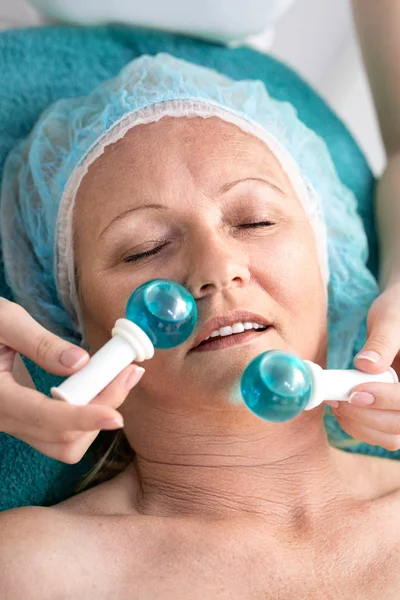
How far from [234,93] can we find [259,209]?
0.33m

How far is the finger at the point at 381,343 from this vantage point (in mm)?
1227

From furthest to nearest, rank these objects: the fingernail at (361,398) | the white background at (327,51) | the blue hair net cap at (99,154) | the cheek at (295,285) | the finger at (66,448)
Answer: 1. the white background at (327,51)
2. the blue hair net cap at (99,154)
3. the cheek at (295,285)
4. the fingernail at (361,398)
5. the finger at (66,448)

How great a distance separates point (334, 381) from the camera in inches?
46.1

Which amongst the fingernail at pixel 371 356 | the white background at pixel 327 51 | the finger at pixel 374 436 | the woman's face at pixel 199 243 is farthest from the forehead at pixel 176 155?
the white background at pixel 327 51

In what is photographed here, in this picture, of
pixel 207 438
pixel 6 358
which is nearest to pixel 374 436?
pixel 207 438

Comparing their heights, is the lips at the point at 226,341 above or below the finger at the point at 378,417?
above

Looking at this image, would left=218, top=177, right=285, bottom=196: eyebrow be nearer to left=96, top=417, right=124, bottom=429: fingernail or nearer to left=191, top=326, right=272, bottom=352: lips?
left=191, top=326, right=272, bottom=352: lips

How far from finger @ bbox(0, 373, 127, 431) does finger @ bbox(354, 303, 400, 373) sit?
1.40 feet

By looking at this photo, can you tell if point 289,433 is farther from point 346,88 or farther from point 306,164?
point 346,88

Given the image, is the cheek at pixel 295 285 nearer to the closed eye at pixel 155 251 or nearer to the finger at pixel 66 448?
the closed eye at pixel 155 251

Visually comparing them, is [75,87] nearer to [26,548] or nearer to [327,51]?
[26,548]

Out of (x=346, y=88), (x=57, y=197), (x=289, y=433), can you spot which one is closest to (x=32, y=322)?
(x=57, y=197)

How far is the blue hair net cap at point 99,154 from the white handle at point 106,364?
1.45 ft

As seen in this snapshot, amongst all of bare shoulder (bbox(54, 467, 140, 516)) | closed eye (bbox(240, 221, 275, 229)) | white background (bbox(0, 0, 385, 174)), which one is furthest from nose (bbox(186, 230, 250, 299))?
white background (bbox(0, 0, 385, 174))
